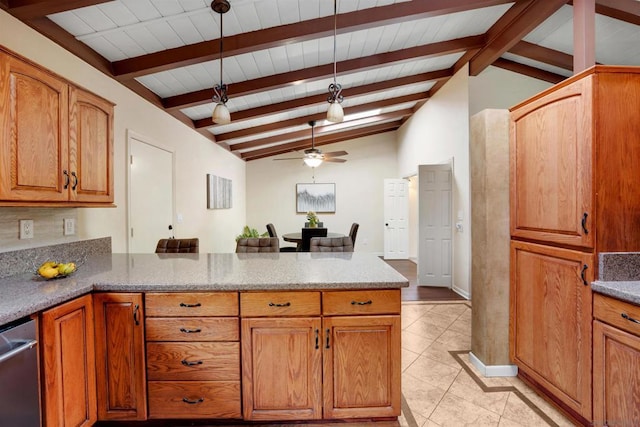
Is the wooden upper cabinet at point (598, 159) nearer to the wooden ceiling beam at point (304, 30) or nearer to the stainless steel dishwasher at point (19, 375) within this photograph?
the wooden ceiling beam at point (304, 30)

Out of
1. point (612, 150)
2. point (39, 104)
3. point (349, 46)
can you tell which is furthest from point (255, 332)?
point (349, 46)

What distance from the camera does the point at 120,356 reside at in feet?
5.52

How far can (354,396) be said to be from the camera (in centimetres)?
170

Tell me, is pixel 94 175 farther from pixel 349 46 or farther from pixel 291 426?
pixel 349 46

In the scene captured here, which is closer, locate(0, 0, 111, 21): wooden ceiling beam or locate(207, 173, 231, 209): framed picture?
locate(0, 0, 111, 21): wooden ceiling beam

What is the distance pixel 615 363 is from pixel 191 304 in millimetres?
2148

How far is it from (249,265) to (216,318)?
0.52 metres

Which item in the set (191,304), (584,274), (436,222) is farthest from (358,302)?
(436,222)

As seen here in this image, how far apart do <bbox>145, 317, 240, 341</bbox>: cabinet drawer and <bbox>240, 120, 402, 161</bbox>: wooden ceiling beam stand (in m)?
5.94

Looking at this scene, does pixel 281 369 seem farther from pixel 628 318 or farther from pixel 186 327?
pixel 628 318

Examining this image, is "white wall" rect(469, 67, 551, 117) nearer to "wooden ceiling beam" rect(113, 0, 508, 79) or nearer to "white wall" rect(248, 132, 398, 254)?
"wooden ceiling beam" rect(113, 0, 508, 79)

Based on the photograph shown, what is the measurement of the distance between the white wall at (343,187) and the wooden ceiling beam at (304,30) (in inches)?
199

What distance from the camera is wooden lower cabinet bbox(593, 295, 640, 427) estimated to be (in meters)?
1.44

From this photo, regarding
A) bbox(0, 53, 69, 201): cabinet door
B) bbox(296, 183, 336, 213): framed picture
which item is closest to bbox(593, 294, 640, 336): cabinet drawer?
bbox(0, 53, 69, 201): cabinet door
